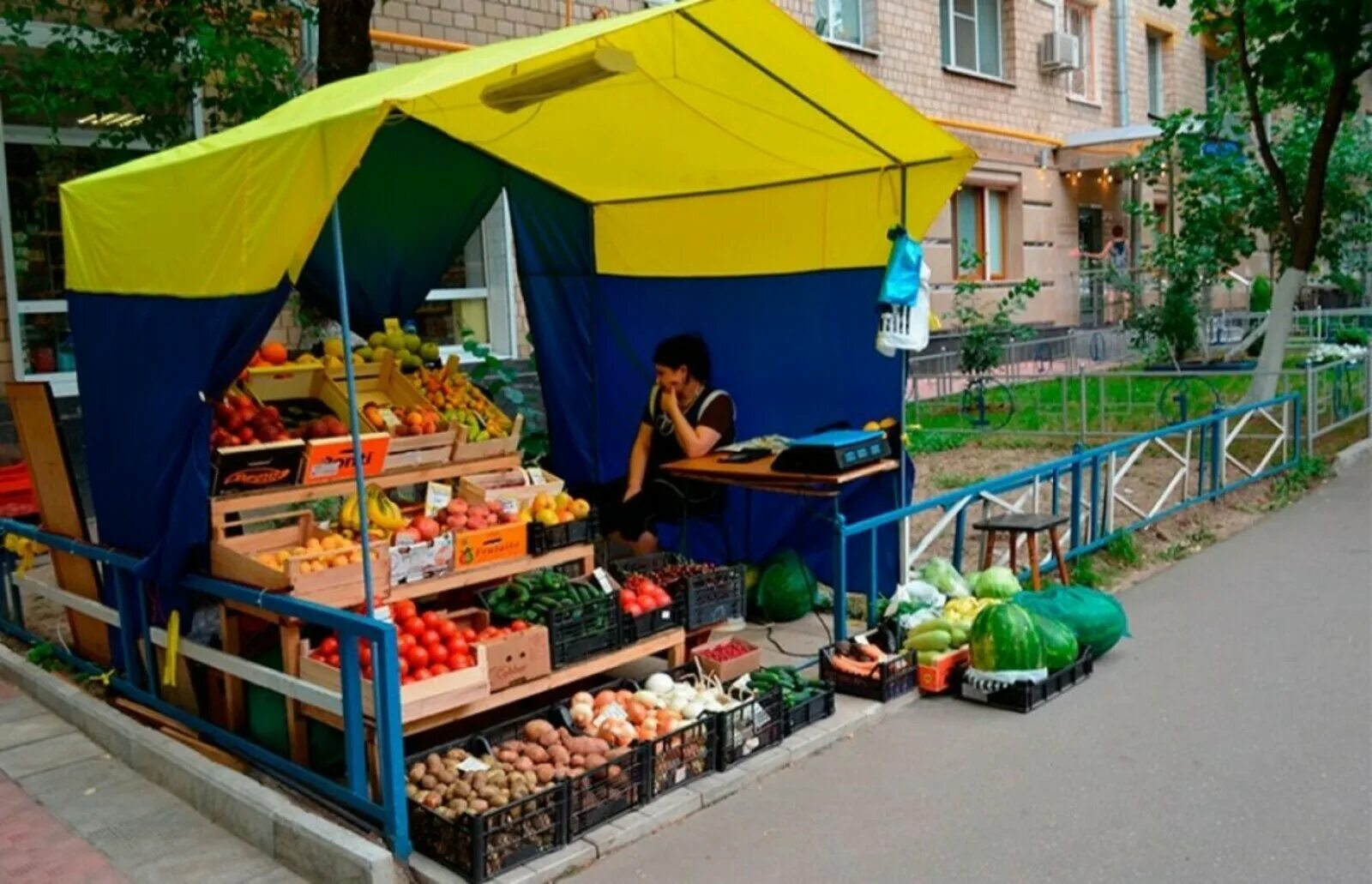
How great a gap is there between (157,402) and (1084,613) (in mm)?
4607

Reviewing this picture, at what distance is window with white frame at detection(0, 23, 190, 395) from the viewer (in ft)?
31.1

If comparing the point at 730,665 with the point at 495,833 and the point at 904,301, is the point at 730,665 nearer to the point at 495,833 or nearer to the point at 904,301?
the point at 495,833

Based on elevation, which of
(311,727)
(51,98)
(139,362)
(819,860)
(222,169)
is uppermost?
(51,98)

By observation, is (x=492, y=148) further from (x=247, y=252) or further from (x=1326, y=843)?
(x=1326, y=843)

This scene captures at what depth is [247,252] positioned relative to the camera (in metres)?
4.62

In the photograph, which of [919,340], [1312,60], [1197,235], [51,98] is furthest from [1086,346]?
[51,98]

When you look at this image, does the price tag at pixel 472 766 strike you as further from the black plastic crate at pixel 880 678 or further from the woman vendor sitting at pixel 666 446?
the woman vendor sitting at pixel 666 446

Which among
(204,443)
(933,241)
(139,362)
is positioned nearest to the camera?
(204,443)

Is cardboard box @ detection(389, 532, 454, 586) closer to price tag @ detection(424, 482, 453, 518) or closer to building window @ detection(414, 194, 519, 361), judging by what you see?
price tag @ detection(424, 482, 453, 518)

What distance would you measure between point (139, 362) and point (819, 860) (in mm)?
3568

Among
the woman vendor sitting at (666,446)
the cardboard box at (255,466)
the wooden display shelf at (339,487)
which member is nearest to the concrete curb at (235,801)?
the wooden display shelf at (339,487)

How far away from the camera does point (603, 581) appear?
584 centimetres

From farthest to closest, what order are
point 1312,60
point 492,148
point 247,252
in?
point 1312,60 < point 492,148 < point 247,252

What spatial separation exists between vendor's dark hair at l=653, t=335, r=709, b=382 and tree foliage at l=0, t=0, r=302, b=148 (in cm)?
322
